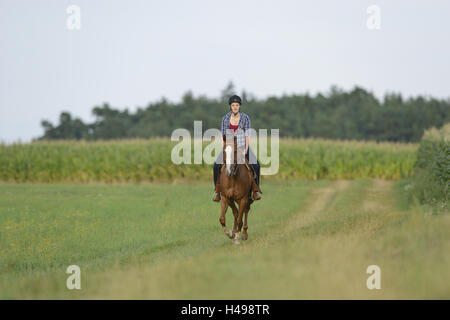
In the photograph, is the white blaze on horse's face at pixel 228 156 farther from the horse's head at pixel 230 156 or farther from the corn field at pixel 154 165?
the corn field at pixel 154 165

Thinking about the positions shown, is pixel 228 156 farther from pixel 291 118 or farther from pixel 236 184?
pixel 291 118

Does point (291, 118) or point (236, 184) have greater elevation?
point (291, 118)

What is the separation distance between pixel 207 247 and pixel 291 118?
216 feet

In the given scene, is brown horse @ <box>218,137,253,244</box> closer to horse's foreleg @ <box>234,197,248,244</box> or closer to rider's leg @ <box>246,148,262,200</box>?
horse's foreleg @ <box>234,197,248,244</box>

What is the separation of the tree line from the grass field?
47.4 m

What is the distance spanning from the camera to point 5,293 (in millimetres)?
9133

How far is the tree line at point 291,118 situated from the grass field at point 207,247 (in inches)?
1867

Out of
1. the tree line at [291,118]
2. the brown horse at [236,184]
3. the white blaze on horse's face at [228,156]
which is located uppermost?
the tree line at [291,118]

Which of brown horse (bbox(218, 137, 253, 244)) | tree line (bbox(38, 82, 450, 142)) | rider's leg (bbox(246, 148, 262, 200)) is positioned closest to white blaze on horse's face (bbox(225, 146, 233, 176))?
brown horse (bbox(218, 137, 253, 244))

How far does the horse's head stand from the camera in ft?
39.6

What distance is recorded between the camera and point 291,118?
77812mm

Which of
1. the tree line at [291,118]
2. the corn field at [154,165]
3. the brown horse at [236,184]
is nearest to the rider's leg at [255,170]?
the brown horse at [236,184]

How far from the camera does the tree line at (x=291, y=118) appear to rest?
7600 cm

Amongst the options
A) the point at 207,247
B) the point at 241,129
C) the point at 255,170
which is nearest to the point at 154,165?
the point at 255,170
